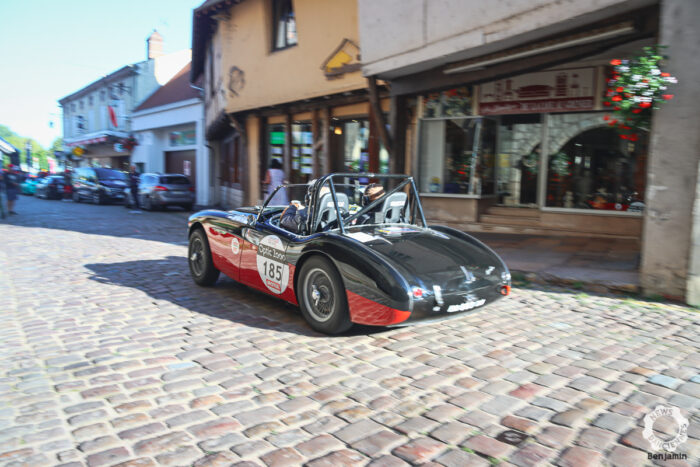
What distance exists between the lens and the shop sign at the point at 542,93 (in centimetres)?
1026

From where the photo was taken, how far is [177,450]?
2.54m

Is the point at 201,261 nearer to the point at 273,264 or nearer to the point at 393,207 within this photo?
the point at 273,264

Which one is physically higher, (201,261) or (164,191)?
(164,191)

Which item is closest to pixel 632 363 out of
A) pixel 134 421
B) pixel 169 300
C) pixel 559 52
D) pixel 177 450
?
pixel 177 450

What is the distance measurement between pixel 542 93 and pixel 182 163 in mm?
21556

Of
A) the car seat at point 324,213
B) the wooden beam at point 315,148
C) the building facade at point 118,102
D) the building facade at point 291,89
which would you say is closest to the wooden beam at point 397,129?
the building facade at point 291,89

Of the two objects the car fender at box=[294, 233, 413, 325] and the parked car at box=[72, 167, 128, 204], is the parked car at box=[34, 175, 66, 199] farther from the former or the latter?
the car fender at box=[294, 233, 413, 325]

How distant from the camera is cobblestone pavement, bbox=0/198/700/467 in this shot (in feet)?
8.45

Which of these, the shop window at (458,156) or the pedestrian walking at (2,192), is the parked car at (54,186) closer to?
the pedestrian walking at (2,192)

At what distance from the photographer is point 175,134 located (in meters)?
28.3

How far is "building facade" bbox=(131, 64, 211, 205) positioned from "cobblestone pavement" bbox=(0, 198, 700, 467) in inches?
762

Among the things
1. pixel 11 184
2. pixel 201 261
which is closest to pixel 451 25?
pixel 201 261

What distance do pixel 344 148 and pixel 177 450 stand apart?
12203 millimetres

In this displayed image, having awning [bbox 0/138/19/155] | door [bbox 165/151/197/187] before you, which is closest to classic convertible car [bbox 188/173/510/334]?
awning [bbox 0/138/19/155]
